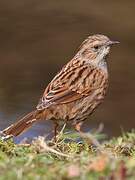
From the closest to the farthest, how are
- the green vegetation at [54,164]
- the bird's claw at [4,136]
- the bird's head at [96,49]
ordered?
the green vegetation at [54,164]
the bird's claw at [4,136]
the bird's head at [96,49]

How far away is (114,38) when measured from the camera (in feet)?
41.2

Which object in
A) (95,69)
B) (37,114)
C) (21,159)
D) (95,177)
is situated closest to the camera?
(95,177)

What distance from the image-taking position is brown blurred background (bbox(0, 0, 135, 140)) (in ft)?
34.5

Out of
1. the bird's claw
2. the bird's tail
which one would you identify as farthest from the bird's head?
the bird's claw

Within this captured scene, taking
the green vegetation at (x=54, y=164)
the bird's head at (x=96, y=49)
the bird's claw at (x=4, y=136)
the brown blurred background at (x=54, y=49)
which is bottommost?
the green vegetation at (x=54, y=164)

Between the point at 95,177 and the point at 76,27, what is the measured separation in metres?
8.44

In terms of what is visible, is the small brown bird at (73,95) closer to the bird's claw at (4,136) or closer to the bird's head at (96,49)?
the bird's head at (96,49)

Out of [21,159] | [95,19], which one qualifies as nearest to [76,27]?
[95,19]

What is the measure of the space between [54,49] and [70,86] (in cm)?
459

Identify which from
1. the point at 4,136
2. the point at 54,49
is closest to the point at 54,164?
the point at 4,136

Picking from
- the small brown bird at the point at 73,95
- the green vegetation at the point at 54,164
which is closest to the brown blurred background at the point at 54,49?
the small brown bird at the point at 73,95

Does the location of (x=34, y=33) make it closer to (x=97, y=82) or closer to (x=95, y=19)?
(x=95, y=19)

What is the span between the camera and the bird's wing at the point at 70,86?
7625mm

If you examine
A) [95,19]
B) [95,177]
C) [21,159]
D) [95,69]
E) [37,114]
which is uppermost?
[95,19]
